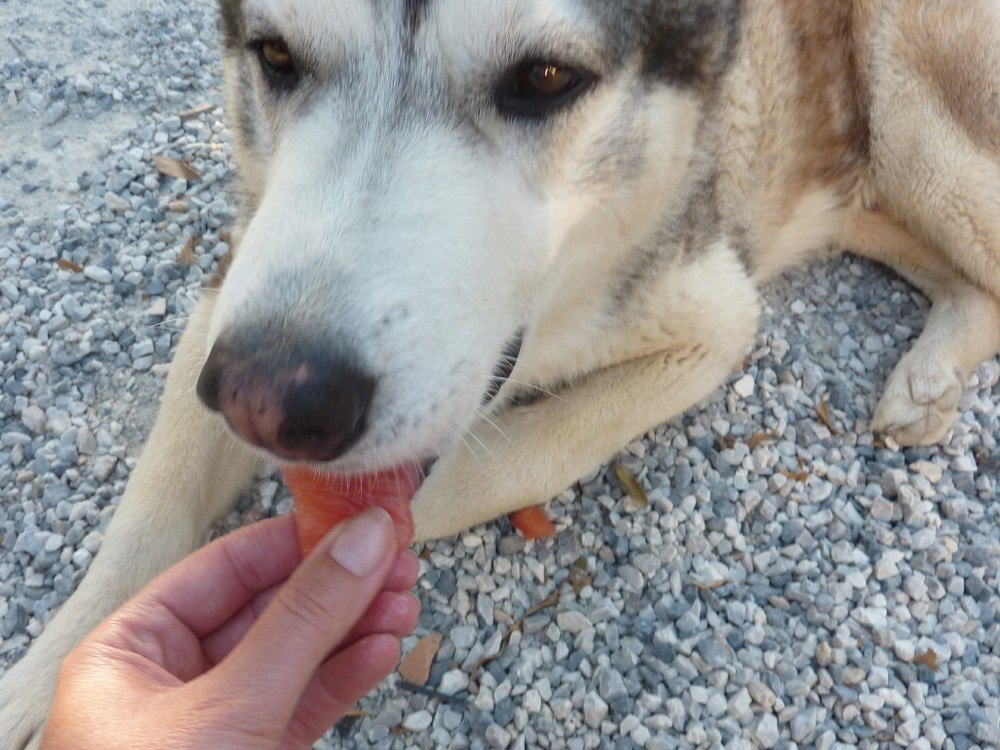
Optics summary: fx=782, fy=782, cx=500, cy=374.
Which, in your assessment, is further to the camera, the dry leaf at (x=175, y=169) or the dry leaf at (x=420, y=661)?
the dry leaf at (x=175, y=169)

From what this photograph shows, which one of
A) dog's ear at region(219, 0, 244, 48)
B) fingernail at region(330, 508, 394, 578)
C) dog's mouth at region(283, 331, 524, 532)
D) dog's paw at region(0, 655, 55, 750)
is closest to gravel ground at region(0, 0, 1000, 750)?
dog's paw at region(0, 655, 55, 750)

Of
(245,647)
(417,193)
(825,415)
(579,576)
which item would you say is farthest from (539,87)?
(825,415)

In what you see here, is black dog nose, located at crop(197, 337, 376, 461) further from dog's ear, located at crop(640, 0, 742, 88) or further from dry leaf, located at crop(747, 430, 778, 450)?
dry leaf, located at crop(747, 430, 778, 450)

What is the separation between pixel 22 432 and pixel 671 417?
2.15 metres

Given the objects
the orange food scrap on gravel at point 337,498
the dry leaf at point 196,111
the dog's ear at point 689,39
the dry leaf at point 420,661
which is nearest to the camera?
the orange food scrap on gravel at point 337,498

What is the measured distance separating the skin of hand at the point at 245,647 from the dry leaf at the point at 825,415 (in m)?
1.73

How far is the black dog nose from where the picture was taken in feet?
4.07

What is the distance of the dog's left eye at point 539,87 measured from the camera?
156 centimetres

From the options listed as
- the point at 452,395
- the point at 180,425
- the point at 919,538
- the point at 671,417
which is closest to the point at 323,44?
the point at 452,395

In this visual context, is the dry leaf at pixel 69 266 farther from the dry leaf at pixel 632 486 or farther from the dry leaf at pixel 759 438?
the dry leaf at pixel 759 438

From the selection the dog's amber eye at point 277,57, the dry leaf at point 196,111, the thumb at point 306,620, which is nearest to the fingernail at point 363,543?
the thumb at point 306,620

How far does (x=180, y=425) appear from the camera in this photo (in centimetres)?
227

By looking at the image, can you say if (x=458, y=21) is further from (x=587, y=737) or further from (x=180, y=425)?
(x=587, y=737)

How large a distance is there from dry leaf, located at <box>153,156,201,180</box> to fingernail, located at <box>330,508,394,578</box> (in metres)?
2.37
